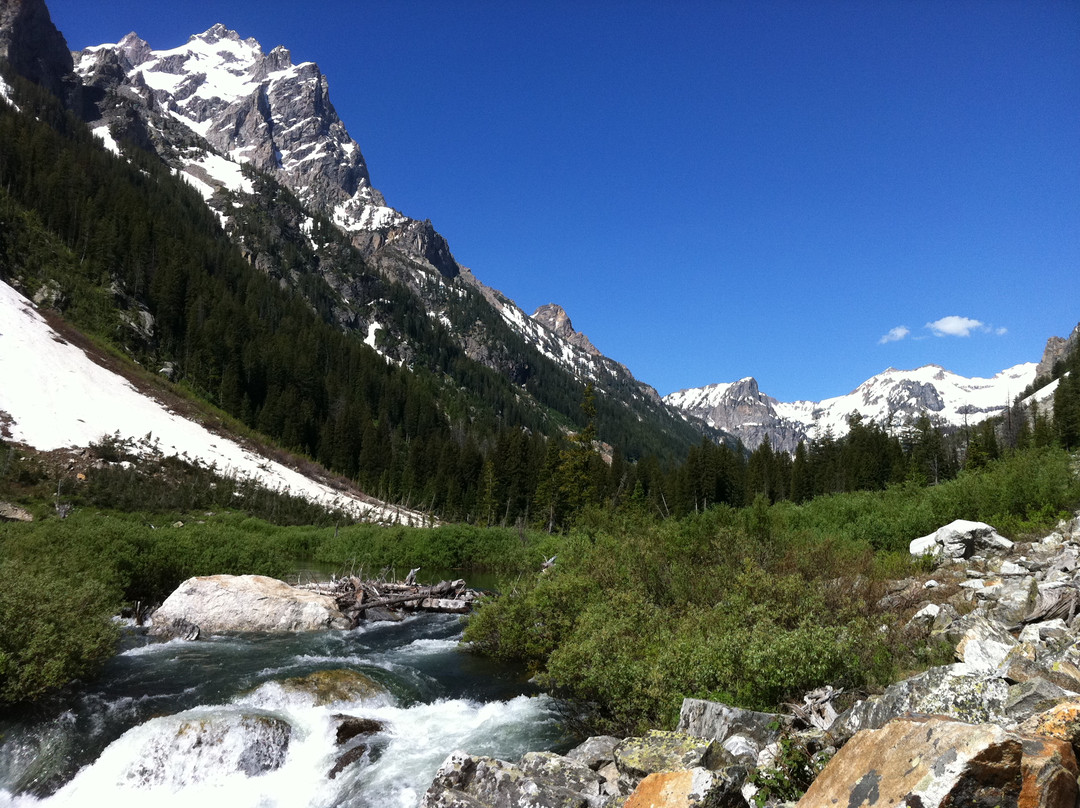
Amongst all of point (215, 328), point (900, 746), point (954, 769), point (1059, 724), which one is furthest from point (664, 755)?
point (215, 328)

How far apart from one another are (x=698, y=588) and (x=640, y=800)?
1106cm

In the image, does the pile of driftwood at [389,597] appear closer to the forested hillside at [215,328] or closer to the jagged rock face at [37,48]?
the forested hillside at [215,328]

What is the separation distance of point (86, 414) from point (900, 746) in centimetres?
6846

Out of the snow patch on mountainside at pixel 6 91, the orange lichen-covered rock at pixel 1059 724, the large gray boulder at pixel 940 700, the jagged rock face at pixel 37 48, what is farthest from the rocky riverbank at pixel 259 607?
the jagged rock face at pixel 37 48

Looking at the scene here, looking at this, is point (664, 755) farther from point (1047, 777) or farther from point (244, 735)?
point (244, 735)

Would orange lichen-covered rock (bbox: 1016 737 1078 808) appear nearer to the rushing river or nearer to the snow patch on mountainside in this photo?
the rushing river

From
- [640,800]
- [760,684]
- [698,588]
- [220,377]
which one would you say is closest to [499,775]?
[640,800]

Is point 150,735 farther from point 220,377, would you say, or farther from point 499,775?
point 220,377

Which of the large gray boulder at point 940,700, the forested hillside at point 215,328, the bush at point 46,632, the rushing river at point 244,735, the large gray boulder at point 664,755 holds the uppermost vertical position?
the forested hillside at point 215,328

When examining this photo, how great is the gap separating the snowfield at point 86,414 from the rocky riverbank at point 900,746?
51.1m

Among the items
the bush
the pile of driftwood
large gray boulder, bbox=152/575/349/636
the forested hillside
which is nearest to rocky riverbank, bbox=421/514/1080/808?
the bush

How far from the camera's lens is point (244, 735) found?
1202cm

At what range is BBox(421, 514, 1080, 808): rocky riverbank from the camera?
14.7 feet

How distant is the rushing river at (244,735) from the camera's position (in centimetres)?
1084
